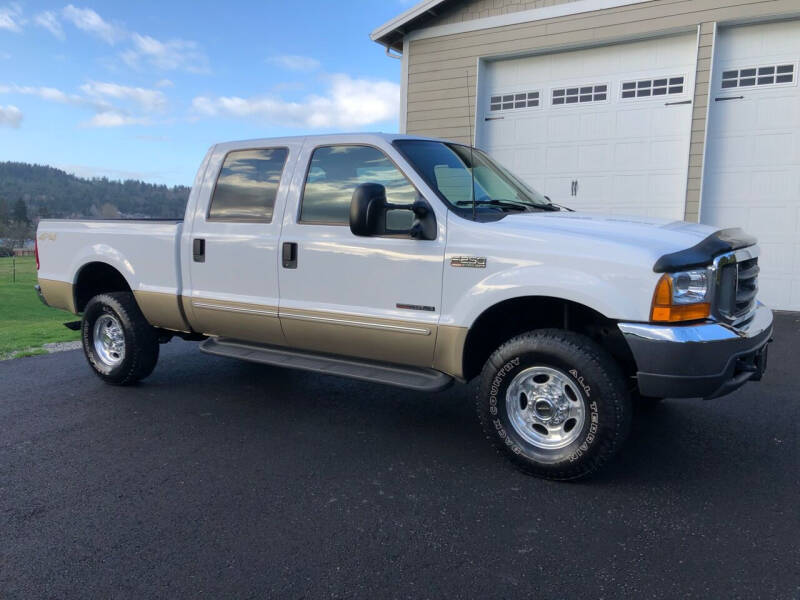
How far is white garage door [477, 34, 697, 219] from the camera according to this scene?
9.66 meters

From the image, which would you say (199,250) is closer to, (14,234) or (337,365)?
(337,365)

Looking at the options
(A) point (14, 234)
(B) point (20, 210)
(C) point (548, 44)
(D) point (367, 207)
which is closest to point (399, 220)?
(D) point (367, 207)

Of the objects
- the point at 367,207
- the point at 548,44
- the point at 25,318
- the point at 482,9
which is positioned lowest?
the point at 25,318

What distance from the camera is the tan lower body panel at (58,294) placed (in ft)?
18.8

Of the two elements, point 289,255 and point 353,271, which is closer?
point 353,271

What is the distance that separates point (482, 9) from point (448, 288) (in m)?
8.73

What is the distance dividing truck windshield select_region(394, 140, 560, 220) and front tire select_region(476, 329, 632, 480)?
932 millimetres

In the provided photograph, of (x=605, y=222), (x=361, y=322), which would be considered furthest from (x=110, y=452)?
(x=605, y=222)

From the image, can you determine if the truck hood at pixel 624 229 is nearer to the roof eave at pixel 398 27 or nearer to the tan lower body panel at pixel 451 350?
the tan lower body panel at pixel 451 350

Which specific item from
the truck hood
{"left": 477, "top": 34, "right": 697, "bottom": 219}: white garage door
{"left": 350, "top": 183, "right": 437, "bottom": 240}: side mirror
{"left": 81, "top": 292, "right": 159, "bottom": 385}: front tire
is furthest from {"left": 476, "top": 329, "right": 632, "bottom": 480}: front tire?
{"left": 477, "top": 34, "right": 697, "bottom": 219}: white garage door

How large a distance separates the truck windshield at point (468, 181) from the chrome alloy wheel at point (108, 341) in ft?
10.4

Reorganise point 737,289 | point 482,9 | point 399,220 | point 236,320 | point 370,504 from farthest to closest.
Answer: point 482,9
point 236,320
point 399,220
point 737,289
point 370,504

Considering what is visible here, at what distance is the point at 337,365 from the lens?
4.31 meters

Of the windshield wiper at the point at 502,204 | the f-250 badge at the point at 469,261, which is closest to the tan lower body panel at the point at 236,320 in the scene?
the f-250 badge at the point at 469,261
